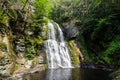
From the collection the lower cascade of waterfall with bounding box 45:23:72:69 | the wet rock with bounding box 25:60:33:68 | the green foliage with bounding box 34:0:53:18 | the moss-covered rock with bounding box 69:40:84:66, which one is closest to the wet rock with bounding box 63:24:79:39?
the moss-covered rock with bounding box 69:40:84:66

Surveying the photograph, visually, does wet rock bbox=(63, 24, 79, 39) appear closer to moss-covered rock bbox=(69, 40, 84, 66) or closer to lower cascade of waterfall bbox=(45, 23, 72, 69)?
moss-covered rock bbox=(69, 40, 84, 66)

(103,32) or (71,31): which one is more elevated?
(71,31)

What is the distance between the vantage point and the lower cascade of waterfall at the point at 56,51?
31795mm

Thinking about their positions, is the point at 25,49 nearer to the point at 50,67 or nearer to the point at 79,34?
the point at 50,67

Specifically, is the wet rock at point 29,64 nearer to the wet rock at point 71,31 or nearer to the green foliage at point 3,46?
the green foliage at point 3,46

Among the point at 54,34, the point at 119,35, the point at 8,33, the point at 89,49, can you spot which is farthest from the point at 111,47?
the point at 8,33

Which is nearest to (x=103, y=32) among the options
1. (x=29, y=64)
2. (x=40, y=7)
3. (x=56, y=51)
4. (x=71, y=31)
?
(x=71, y=31)

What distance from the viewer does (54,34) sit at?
3572cm

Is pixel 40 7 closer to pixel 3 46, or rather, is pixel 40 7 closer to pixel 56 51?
pixel 56 51

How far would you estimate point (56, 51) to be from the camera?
3322cm

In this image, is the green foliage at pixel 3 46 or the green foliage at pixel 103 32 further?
the green foliage at pixel 103 32

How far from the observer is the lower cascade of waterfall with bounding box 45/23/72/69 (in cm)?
3180

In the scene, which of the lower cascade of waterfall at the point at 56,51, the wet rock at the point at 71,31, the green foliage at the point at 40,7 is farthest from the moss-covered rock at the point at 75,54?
the green foliage at the point at 40,7

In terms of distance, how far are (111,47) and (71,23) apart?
11980 millimetres
